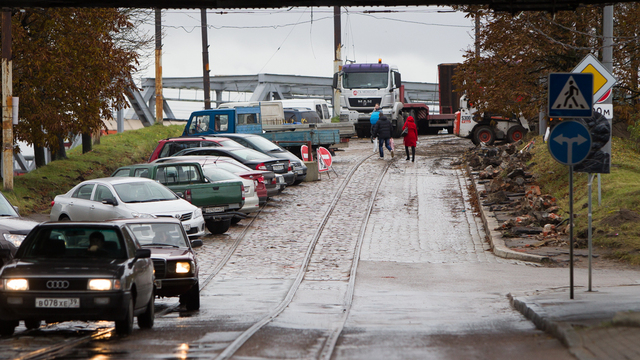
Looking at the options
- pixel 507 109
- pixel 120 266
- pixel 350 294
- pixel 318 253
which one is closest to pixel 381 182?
pixel 507 109

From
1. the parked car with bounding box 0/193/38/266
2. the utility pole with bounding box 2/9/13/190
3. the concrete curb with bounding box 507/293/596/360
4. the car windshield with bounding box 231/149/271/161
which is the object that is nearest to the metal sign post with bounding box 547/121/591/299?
the concrete curb with bounding box 507/293/596/360

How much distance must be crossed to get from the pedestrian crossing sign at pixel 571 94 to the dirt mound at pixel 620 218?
20.9 feet

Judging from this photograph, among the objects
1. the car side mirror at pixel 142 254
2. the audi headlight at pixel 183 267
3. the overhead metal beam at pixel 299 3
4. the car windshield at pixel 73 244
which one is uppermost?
the overhead metal beam at pixel 299 3

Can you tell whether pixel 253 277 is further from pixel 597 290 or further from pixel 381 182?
pixel 381 182

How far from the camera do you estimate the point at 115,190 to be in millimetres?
16703

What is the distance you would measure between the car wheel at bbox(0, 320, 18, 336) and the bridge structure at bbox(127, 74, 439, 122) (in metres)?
45.6

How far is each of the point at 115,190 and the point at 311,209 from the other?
659 centimetres

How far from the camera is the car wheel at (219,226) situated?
18906mm

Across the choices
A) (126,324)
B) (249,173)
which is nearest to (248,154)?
(249,173)

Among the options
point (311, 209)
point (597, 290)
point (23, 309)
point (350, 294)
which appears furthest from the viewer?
point (311, 209)

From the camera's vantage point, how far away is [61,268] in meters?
8.55

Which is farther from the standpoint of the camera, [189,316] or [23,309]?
Result: [189,316]

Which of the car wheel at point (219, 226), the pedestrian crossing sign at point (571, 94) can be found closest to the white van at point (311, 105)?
the car wheel at point (219, 226)

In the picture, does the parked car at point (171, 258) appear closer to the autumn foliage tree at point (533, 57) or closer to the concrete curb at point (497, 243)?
the concrete curb at point (497, 243)
